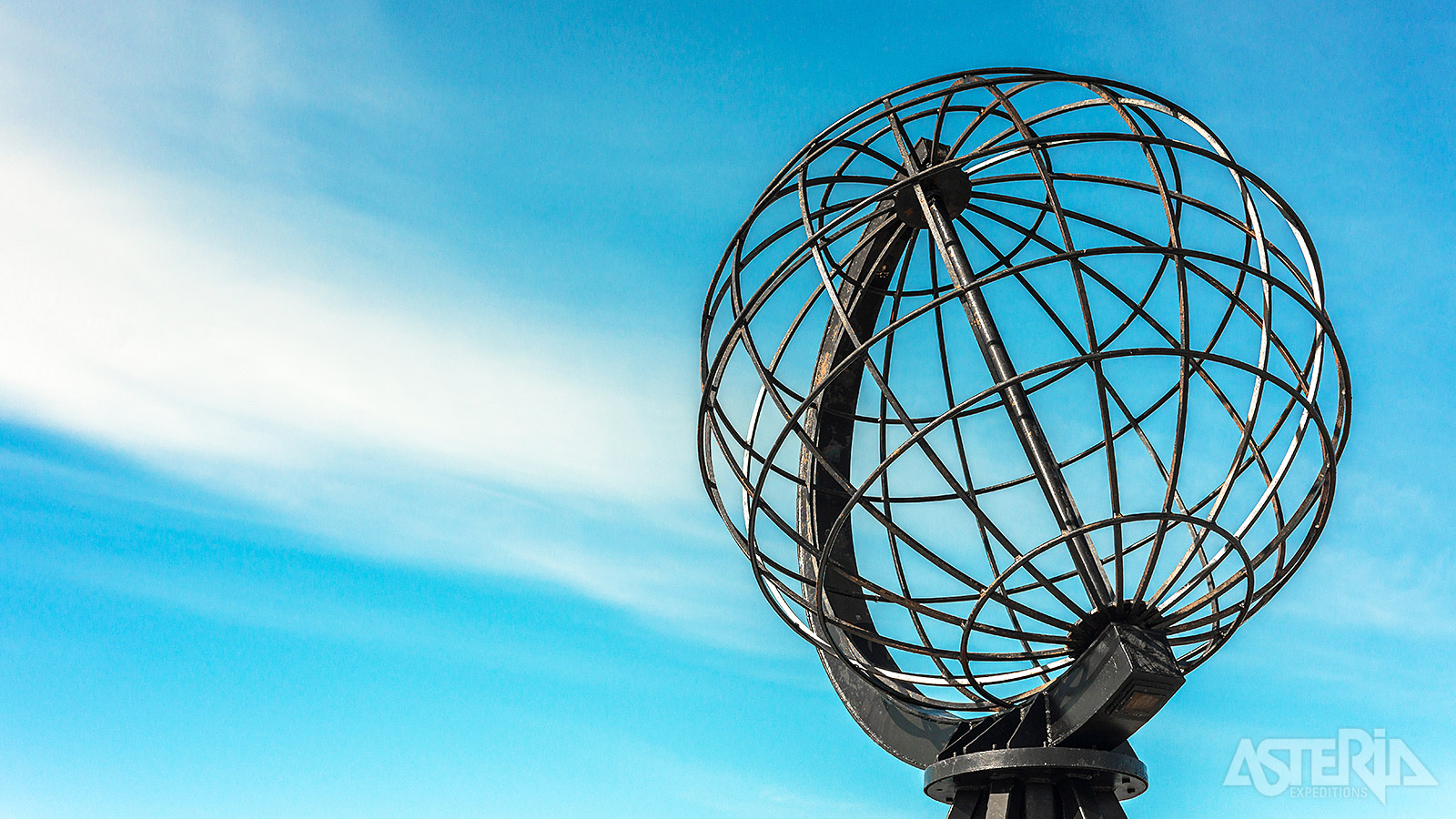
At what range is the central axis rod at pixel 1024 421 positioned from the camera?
218 inches

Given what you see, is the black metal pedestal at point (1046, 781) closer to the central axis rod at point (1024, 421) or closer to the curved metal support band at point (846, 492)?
the curved metal support band at point (846, 492)

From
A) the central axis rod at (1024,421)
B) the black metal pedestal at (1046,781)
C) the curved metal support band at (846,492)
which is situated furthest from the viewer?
the curved metal support band at (846,492)

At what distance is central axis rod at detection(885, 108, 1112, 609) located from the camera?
5.54 meters

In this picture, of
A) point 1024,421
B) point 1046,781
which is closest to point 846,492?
point 1024,421

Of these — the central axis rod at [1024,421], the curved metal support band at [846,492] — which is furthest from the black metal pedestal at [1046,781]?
the central axis rod at [1024,421]

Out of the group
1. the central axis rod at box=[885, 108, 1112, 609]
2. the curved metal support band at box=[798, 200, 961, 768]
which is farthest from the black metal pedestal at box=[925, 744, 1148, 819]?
the central axis rod at box=[885, 108, 1112, 609]

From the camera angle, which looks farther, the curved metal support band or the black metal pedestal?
the curved metal support band

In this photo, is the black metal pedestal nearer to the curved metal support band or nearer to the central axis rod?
the curved metal support band

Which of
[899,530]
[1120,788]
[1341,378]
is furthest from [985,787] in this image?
[1341,378]

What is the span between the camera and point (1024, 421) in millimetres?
5738

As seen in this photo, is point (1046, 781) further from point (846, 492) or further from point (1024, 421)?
point (846, 492)

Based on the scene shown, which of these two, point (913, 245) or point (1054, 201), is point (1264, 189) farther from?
point (913, 245)

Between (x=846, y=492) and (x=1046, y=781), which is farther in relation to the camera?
(x=846, y=492)

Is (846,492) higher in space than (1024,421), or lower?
higher
